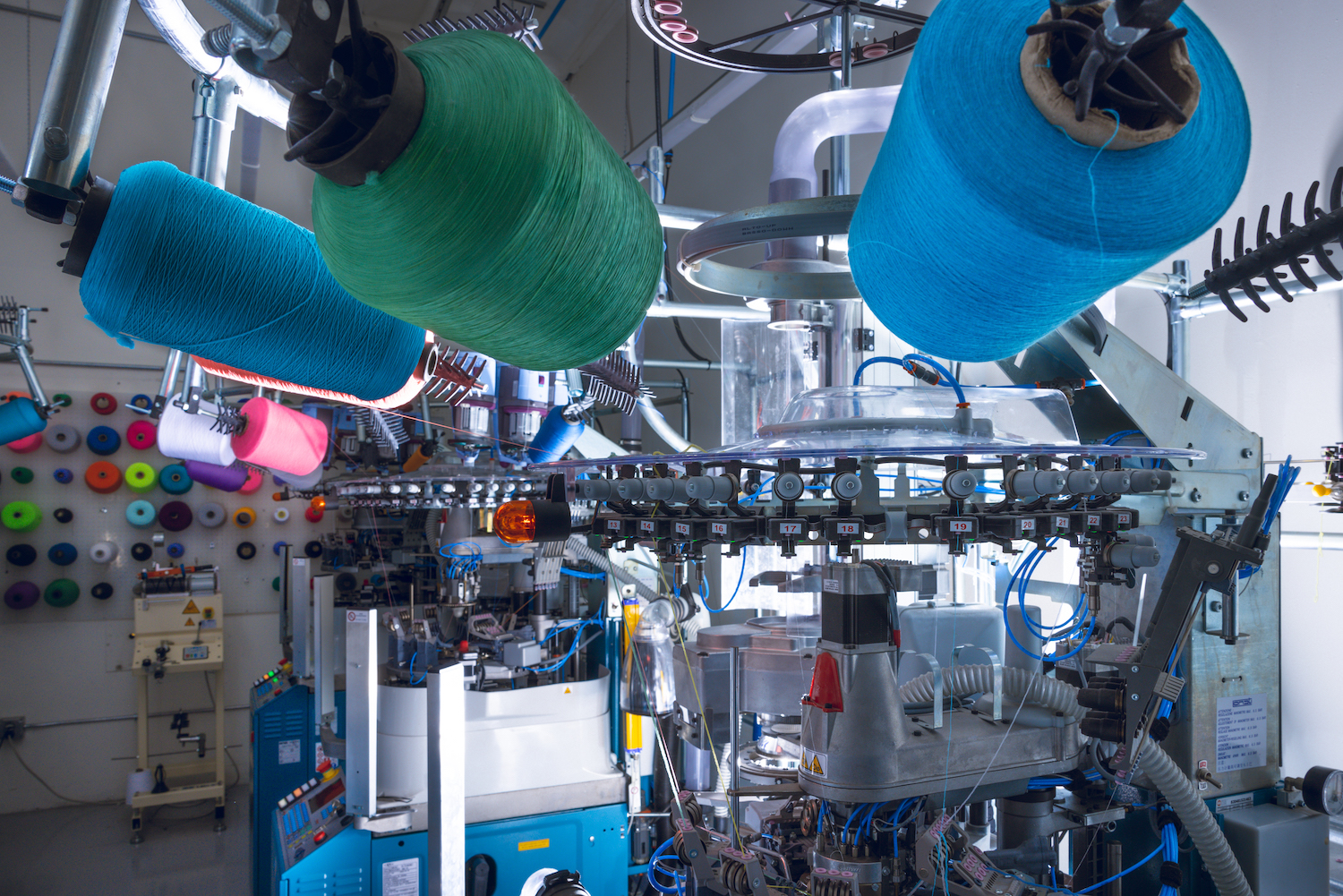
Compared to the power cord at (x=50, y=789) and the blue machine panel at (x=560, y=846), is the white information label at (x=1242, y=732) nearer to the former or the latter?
the blue machine panel at (x=560, y=846)

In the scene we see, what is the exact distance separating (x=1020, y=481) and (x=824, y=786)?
2.03 feet

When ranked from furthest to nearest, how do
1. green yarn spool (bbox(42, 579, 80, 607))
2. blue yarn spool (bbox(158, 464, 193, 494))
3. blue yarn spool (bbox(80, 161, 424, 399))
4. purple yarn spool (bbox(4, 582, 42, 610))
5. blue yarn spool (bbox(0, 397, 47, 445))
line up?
1. blue yarn spool (bbox(158, 464, 193, 494))
2. green yarn spool (bbox(42, 579, 80, 607))
3. purple yarn spool (bbox(4, 582, 42, 610))
4. blue yarn spool (bbox(0, 397, 47, 445))
5. blue yarn spool (bbox(80, 161, 424, 399))

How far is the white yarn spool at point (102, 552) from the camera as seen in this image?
22.5 ft

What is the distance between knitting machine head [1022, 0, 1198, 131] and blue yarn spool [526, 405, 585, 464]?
2.35 m

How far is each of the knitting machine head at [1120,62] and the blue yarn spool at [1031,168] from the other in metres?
0.03

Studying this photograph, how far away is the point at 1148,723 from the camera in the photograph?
4.71ft

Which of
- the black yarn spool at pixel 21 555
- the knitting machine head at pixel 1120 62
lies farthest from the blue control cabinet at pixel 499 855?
the black yarn spool at pixel 21 555

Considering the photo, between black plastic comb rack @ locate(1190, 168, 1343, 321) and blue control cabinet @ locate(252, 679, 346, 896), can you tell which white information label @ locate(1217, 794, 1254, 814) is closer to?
black plastic comb rack @ locate(1190, 168, 1343, 321)

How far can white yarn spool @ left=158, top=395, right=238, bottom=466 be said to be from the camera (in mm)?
2822

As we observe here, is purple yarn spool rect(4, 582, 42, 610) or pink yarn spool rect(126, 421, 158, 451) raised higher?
pink yarn spool rect(126, 421, 158, 451)

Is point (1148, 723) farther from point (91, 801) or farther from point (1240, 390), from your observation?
point (91, 801)

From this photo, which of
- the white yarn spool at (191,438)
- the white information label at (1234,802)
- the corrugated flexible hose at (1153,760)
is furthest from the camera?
the white yarn spool at (191,438)

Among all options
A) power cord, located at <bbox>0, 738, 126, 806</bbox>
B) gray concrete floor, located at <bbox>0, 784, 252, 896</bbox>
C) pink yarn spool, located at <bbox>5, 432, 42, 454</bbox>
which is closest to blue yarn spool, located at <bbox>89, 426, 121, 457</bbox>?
pink yarn spool, located at <bbox>5, 432, 42, 454</bbox>

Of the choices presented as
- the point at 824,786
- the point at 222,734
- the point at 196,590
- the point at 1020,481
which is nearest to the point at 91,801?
the point at 222,734
